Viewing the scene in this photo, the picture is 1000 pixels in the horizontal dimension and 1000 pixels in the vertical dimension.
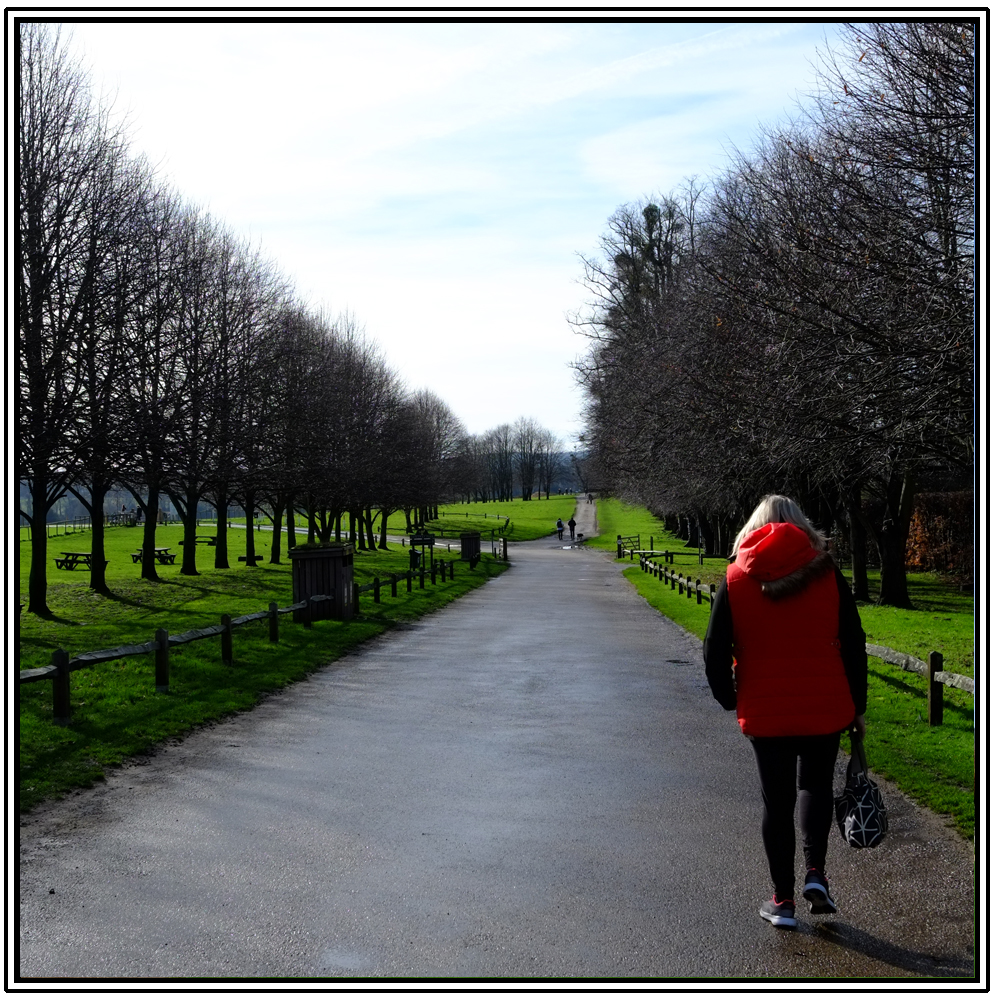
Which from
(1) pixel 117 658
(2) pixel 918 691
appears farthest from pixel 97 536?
(2) pixel 918 691

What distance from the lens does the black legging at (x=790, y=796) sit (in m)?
4.80

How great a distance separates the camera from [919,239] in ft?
35.2

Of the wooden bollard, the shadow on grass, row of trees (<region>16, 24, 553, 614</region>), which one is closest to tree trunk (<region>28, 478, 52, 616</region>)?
row of trees (<region>16, 24, 553, 614</region>)

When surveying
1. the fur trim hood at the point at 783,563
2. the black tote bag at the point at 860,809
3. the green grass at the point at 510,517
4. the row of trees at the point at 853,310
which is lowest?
the green grass at the point at 510,517

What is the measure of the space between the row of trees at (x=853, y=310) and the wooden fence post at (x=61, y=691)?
8296mm

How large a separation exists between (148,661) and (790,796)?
34.5 feet

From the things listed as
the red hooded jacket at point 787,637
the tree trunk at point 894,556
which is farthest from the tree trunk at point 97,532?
the red hooded jacket at point 787,637

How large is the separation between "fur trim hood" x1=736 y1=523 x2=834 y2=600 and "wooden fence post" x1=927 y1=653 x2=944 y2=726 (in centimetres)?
560

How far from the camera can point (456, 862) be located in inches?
223

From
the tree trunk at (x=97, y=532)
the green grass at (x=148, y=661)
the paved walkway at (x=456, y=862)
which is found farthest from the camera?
the tree trunk at (x=97, y=532)

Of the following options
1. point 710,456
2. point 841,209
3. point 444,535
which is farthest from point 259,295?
point 444,535

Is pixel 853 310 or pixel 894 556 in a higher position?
pixel 853 310

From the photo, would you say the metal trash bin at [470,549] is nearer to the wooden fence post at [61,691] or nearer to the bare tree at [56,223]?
the bare tree at [56,223]

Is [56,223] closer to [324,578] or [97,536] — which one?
[324,578]
